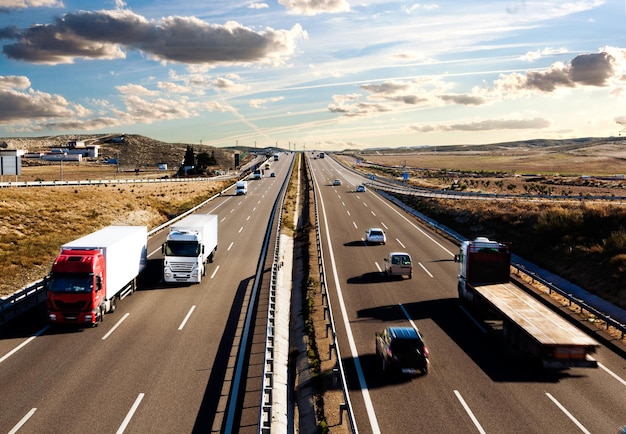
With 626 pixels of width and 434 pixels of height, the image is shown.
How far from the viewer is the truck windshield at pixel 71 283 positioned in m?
20.0

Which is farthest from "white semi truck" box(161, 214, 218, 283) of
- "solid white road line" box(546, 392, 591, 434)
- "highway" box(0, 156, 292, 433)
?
"solid white road line" box(546, 392, 591, 434)

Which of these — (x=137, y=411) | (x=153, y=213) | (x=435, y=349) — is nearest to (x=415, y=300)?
(x=435, y=349)

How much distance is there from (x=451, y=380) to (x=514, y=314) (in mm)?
4412

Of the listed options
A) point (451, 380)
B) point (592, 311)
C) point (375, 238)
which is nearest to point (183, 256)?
point (451, 380)

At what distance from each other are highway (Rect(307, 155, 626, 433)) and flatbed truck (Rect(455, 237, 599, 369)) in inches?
26.7

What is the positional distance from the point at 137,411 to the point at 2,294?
16.5 meters

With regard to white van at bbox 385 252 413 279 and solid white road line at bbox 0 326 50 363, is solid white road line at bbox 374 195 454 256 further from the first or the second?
solid white road line at bbox 0 326 50 363

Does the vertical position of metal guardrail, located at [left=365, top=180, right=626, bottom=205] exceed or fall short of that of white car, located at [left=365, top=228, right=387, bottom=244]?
it exceeds it

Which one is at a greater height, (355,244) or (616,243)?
(616,243)

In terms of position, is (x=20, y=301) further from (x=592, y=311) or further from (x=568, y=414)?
(x=592, y=311)

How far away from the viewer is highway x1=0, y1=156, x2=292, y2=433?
13.4 m

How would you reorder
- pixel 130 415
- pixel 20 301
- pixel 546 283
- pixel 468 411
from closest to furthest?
pixel 130 415, pixel 468 411, pixel 20 301, pixel 546 283

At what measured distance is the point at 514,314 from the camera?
18719 millimetres

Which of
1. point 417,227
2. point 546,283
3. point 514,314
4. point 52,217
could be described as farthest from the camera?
point 417,227
